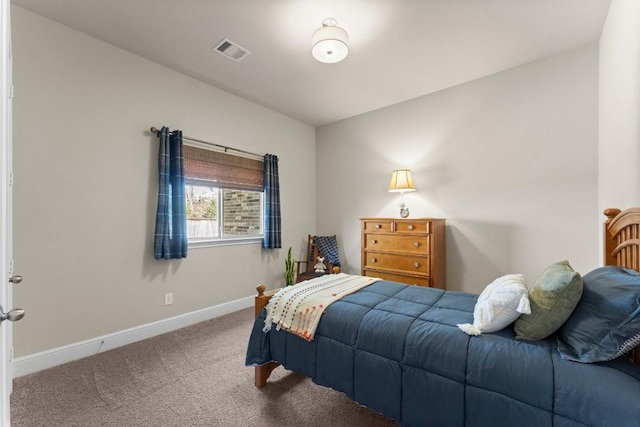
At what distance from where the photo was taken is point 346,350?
154cm

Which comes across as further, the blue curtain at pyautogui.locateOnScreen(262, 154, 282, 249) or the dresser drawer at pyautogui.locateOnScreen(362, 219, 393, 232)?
the blue curtain at pyautogui.locateOnScreen(262, 154, 282, 249)

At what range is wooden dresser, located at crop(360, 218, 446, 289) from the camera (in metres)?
2.97

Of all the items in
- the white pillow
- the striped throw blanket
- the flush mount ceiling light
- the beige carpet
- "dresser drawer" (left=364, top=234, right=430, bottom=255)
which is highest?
the flush mount ceiling light

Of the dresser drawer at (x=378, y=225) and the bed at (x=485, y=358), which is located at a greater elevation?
the dresser drawer at (x=378, y=225)

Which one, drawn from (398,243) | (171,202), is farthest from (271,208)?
(398,243)

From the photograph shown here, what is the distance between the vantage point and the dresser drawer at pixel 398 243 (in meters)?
3.01

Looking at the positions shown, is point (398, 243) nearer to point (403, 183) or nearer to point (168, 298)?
point (403, 183)

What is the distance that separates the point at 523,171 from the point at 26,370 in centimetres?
460

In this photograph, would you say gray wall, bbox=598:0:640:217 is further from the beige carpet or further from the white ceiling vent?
the white ceiling vent

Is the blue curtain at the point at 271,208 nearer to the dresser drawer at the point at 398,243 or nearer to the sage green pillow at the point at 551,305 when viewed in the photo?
the dresser drawer at the point at 398,243

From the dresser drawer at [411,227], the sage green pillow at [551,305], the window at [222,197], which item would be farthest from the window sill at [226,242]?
the sage green pillow at [551,305]

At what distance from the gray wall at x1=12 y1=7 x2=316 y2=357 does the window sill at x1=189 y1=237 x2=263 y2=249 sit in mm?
69

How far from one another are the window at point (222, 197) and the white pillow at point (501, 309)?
110 inches

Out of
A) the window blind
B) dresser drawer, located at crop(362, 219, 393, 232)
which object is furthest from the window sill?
dresser drawer, located at crop(362, 219, 393, 232)
